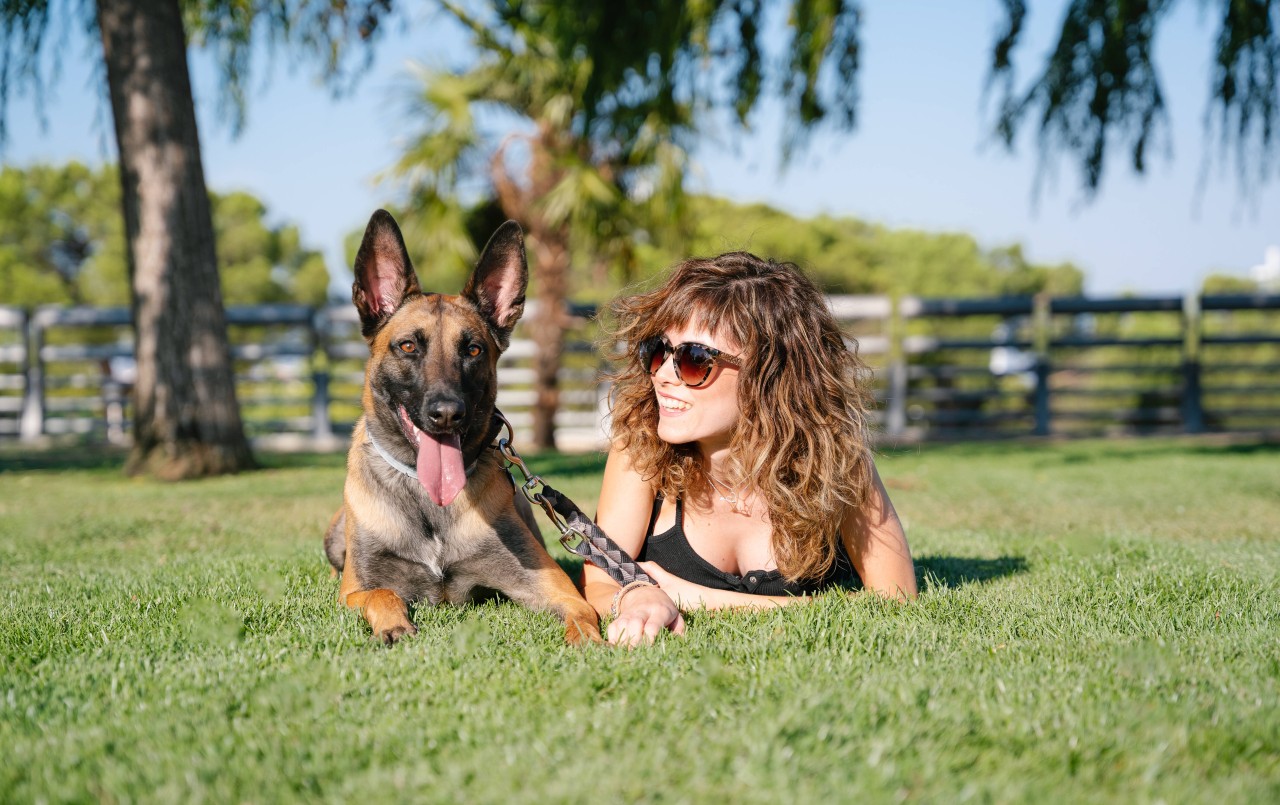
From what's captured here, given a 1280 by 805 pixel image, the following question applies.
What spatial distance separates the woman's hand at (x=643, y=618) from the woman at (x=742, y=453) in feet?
0.24

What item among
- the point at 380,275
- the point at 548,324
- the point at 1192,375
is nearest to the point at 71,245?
the point at 548,324

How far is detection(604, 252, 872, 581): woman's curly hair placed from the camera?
11.0 ft

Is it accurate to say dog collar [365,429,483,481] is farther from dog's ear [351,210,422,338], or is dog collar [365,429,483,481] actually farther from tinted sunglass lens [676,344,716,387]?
tinted sunglass lens [676,344,716,387]

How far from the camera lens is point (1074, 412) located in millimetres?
14742

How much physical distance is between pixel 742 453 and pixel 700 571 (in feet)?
1.53

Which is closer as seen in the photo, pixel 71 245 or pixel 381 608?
pixel 381 608

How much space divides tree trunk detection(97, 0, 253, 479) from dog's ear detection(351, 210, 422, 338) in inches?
211

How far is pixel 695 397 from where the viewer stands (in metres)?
3.35

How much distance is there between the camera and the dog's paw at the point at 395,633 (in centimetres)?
294

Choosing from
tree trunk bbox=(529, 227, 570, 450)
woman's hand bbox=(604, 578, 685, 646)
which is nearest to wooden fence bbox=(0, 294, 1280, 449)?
tree trunk bbox=(529, 227, 570, 450)

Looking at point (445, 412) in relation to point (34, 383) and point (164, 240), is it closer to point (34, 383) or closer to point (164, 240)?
point (164, 240)

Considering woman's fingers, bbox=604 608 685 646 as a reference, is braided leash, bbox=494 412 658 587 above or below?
above

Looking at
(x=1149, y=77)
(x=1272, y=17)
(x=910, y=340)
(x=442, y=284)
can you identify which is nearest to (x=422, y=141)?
(x=910, y=340)

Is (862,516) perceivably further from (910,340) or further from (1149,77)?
(910,340)
